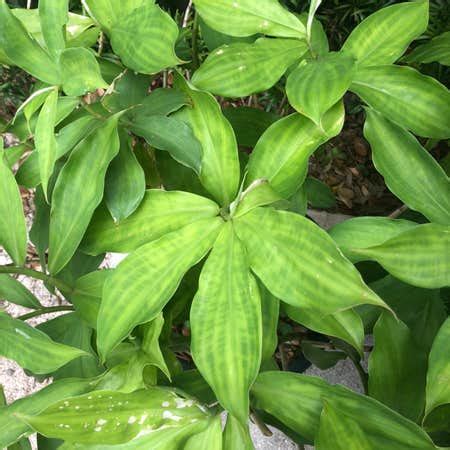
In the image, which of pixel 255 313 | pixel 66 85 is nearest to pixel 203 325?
pixel 255 313

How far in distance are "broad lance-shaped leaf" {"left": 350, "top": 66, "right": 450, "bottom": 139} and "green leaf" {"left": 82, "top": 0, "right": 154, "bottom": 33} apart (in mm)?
281

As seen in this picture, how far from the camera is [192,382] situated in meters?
0.69

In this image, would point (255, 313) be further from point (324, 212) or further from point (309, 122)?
point (324, 212)

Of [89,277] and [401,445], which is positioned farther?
[89,277]

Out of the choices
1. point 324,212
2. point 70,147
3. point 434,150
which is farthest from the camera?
point 324,212

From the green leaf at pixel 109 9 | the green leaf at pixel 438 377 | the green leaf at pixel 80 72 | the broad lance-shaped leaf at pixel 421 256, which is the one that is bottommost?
the green leaf at pixel 438 377

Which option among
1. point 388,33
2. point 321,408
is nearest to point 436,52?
point 388,33

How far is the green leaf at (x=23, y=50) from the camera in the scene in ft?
1.84

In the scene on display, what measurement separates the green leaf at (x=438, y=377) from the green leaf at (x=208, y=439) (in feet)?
0.68

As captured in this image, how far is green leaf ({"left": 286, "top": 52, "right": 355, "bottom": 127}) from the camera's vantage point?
0.53 metres

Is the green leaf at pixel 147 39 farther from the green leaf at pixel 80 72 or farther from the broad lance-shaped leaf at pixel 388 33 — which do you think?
the broad lance-shaped leaf at pixel 388 33

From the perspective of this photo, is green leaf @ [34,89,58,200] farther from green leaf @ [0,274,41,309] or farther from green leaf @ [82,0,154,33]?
green leaf @ [0,274,41,309]

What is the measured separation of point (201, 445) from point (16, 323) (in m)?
0.25

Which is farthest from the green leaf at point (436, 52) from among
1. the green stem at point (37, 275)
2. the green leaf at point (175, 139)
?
the green stem at point (37, 275)
